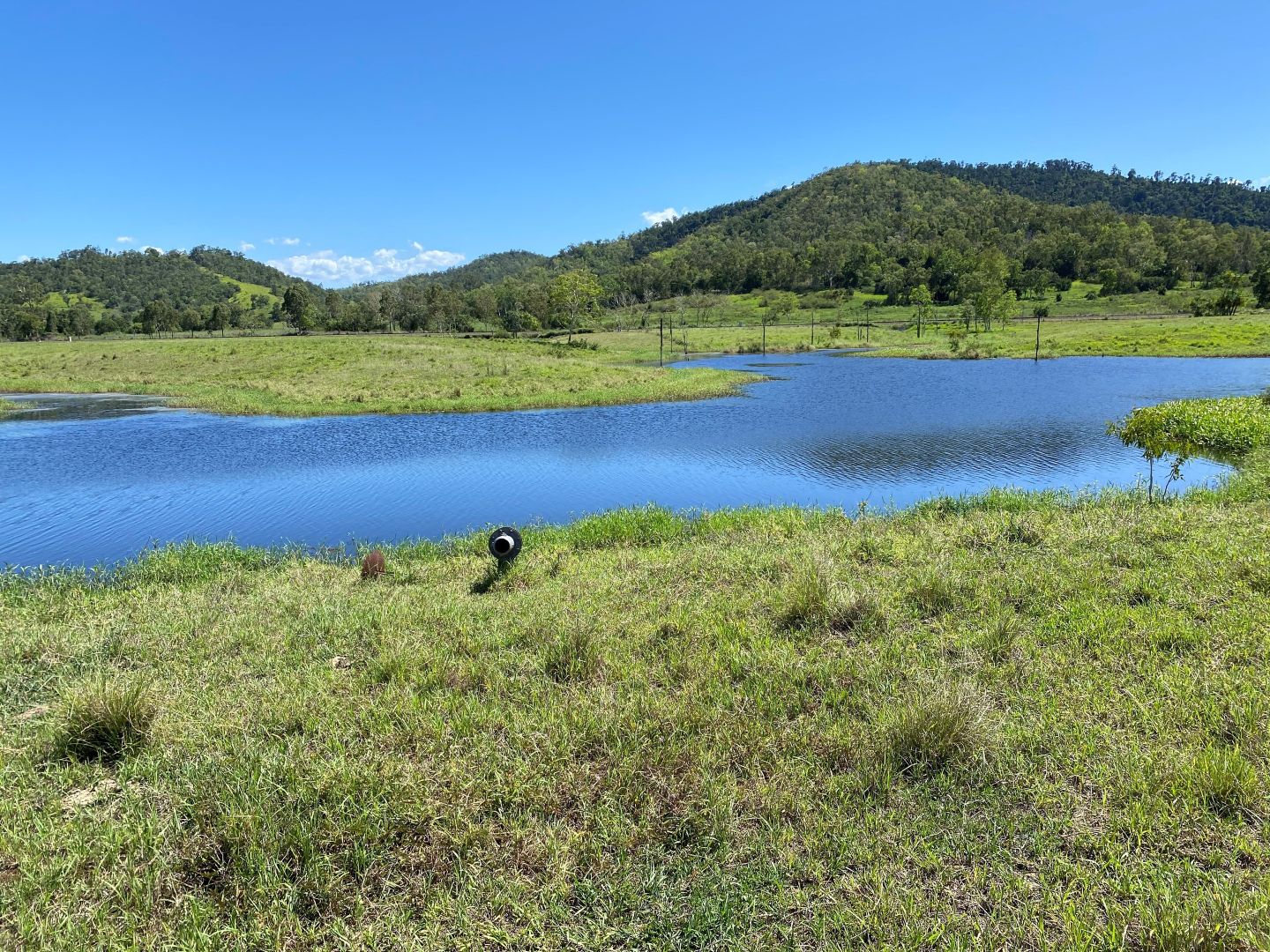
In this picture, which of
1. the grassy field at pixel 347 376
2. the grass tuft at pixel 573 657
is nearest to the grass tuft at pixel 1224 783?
Result: the grass tuft at pixel 573 657

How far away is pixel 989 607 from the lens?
8.54 metres

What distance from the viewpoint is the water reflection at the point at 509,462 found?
1981cm

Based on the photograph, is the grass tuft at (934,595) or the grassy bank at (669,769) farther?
the grass tuft at (934,595)

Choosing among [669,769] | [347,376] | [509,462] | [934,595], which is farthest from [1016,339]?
[669,769]

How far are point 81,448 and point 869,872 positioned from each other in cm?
3899

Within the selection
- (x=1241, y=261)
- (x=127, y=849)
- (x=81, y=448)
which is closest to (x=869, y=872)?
(x=127, y=849)

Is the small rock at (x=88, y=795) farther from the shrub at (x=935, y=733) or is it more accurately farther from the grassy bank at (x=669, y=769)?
the shrub at (x=935, y=733)

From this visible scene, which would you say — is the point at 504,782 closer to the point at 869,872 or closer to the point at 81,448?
the point at 869,872

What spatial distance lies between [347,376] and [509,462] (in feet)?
123

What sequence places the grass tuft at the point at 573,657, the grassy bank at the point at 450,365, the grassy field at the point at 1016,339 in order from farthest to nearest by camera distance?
the grassy field at the point at 1016,339 → the grassy bank at the point at 450,365 → the grass tuft at the point at 573,657

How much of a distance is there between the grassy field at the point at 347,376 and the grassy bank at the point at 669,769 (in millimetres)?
39398

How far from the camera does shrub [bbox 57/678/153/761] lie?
5.87 m

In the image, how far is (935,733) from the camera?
546cm

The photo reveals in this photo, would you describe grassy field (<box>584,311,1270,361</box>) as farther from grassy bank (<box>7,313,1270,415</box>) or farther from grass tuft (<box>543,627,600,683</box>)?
grass tuft (<box>543,627,600,683</box>)
